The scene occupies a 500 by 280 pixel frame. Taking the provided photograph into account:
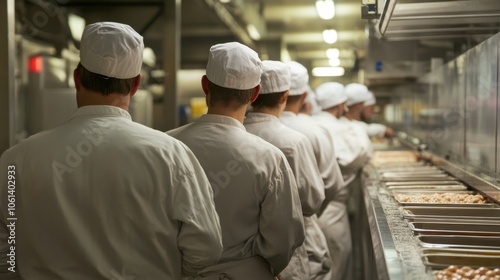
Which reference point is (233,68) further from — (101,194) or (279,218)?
(101,194)

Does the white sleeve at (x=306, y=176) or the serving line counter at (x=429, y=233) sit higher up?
the white sleeve at (x=306, y=176)

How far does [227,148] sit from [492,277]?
0.96 metres

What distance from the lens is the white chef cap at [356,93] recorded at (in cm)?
596

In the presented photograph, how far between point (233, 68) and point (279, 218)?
554 mm

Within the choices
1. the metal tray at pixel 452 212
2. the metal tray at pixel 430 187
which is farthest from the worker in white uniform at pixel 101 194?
the metal tray at pixel 430 187

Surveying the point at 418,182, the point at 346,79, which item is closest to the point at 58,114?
the point at 418,182

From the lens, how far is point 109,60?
1.69m

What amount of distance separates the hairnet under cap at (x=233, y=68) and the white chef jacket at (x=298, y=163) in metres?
0.55

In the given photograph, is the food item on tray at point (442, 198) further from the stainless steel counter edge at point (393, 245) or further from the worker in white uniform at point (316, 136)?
the worker in white uniform at point (316, 136)

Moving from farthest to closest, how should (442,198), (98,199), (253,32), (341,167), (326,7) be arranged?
1. (253,32)
2. (326,7)
3. (341,167)
4. (442,198)
5. (98,199)

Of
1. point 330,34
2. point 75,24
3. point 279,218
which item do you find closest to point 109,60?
point 279,218

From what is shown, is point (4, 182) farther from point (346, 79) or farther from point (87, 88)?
point (346, 79)

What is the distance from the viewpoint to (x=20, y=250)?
1692 mm

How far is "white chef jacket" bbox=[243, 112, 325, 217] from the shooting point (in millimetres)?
2789
